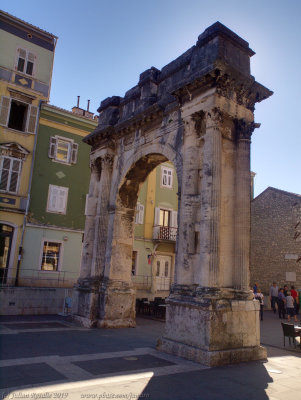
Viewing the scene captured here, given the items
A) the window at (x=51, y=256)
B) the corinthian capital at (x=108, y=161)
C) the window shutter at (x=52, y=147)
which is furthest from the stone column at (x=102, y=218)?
the window shutter at (x=52, y=147)

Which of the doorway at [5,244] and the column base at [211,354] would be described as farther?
the doorway at [5,244]

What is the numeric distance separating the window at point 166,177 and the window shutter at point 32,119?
8674 millimetres

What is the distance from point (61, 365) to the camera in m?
6.39

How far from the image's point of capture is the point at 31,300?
14219 mm

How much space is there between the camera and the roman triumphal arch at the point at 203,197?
7.48 m

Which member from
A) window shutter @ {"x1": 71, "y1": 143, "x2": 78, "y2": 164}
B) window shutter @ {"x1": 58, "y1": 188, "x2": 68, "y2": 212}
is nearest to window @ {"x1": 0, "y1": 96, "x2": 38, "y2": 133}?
window shutter @ {"x1": 71, "y1": 143, "x2": 78, "y2": 164}

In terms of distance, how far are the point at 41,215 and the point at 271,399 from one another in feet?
48.7

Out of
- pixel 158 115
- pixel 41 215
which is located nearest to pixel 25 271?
pixel 41 215

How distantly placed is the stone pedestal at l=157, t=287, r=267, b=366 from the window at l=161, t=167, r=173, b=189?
1521cm

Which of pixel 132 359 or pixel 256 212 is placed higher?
pixel 256 212

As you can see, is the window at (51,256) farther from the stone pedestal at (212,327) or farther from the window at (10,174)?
the stone pedestal at (212,327)

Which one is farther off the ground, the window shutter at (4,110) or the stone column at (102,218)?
the window shutter at (4,110)

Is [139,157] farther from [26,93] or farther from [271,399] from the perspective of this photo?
[26,93]

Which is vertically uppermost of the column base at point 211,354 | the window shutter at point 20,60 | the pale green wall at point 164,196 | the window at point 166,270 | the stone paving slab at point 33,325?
the window shutter at point 20,60
